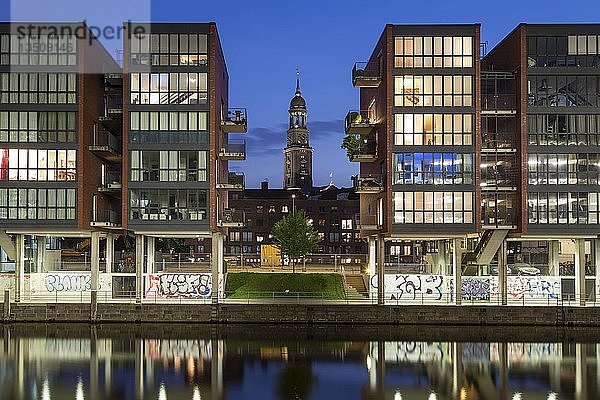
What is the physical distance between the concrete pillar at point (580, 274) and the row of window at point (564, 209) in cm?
286

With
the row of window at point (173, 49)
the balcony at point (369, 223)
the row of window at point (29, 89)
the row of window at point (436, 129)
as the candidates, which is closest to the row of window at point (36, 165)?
the row of window at point (29, 89)

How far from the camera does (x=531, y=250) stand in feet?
283

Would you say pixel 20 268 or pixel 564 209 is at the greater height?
pixel 564 209

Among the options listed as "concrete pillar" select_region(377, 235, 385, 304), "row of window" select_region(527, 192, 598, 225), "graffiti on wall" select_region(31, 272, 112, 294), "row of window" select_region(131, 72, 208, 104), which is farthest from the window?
"graffiti on wall" select_region(31, 272, 112, 294)

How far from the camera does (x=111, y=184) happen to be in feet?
208

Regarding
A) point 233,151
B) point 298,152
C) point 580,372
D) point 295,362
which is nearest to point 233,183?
point 233,151

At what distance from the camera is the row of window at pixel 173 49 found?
60.6m

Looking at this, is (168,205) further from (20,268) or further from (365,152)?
(365,152)

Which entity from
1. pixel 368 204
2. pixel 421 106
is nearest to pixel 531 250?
pixel 368 204

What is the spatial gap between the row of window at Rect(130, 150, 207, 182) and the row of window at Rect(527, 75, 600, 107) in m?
27.5

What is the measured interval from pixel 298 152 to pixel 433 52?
12922 cm

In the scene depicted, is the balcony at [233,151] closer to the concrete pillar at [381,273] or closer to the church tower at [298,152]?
the concrete pillar at [381,273]

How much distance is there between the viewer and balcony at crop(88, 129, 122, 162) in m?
61.6

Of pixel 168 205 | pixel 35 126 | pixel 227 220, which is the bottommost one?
pixel 227 220
